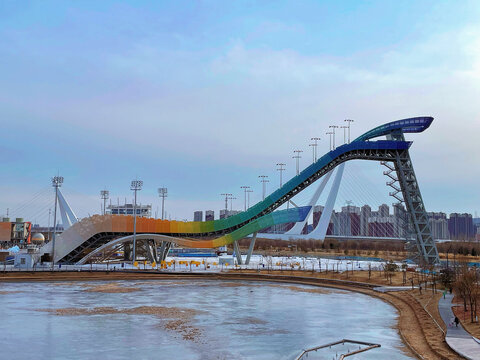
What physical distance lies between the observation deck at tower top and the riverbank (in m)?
18.9

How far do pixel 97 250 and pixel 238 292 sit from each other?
28.8m

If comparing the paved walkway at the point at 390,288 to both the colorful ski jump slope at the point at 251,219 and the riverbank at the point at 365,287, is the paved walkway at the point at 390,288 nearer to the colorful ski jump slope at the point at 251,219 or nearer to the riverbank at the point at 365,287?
the riverbank at the point at 365,287

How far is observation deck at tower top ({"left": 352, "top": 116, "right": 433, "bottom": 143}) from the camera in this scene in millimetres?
61616

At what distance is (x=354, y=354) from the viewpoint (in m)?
22.6

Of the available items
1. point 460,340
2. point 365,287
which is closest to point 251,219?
point 365,287

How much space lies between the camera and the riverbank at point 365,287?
24.8 m

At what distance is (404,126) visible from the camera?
63.5 meters

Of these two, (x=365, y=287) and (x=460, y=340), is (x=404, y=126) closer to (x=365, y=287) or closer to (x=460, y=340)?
(x=365, y=287)

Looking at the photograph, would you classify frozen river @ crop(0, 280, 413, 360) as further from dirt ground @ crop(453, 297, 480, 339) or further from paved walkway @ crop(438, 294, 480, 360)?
dirt ground @ crop(453, 297, 480, 339)

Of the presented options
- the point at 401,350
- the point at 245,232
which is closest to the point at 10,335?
the point at 401,350

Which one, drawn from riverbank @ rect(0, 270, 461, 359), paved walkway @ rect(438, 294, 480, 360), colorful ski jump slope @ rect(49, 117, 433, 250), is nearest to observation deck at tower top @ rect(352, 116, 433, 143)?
colorful ski jump slope @ rect(49, 117, 433, 250)

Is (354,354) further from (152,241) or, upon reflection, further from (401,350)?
(152,241)

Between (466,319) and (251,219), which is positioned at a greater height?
(251,219)

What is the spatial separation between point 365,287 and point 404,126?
2295cm
